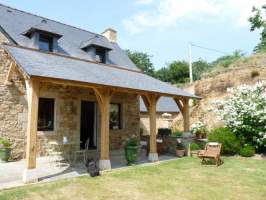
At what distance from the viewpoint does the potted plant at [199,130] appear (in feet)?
48.5

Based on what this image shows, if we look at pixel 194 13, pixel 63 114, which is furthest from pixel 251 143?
pixel 63 114

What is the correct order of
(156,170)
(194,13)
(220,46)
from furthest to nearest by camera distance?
(220,46), (194,13), (156,170)

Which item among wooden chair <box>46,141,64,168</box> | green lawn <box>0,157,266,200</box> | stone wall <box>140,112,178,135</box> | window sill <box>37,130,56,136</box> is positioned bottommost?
green lawn <box>0,157,266,200</box>

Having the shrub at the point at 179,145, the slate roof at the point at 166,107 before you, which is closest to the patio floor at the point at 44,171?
the shrub at the point at 179,145

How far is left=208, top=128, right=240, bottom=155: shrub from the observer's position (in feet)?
38.7

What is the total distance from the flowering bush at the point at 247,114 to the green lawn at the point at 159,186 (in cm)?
313

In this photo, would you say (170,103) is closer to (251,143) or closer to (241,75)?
(241,75)

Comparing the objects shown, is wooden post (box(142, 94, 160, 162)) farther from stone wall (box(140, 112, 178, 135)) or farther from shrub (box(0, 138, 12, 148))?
stone wall (box(140, 112, 178, 135))

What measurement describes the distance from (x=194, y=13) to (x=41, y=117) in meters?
9.95

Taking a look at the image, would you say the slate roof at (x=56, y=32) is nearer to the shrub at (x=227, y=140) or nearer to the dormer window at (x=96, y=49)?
the dormer window at (x=96, y=49)

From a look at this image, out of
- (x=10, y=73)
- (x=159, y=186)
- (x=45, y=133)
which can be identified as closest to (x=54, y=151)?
(x=45, y=133)

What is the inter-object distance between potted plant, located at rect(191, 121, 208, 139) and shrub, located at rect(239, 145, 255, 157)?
329cm

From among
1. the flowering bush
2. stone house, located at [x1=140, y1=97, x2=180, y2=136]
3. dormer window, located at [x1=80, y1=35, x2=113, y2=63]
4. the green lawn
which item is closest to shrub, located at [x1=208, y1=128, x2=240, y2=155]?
the flowering bush

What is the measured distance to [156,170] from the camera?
8.45 metres
